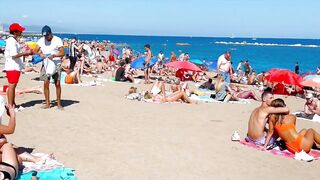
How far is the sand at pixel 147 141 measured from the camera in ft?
17.2

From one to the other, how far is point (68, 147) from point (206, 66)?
1817cm

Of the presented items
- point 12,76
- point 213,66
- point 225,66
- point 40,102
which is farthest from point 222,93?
point 213,66

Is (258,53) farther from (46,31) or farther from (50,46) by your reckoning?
(46,31)

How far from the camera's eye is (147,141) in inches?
260

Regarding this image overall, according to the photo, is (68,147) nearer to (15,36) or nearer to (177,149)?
(177,149)

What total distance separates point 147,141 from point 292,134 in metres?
2.26

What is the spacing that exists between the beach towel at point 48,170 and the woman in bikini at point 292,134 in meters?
3.23

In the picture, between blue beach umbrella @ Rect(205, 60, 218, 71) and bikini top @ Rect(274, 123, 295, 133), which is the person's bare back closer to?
bikini top @ Rect(274, 123, 295, 133)

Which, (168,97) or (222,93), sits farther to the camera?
A: (222,93)

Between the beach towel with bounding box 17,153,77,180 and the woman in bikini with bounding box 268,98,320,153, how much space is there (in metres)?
3.23

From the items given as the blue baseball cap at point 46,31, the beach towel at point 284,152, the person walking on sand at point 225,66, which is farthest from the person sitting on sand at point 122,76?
the beach towel at point 284,152

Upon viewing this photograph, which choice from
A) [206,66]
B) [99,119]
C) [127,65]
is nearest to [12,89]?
[99,119]

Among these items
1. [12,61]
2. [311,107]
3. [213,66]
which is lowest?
[213,66]

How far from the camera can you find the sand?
17.2 feet
